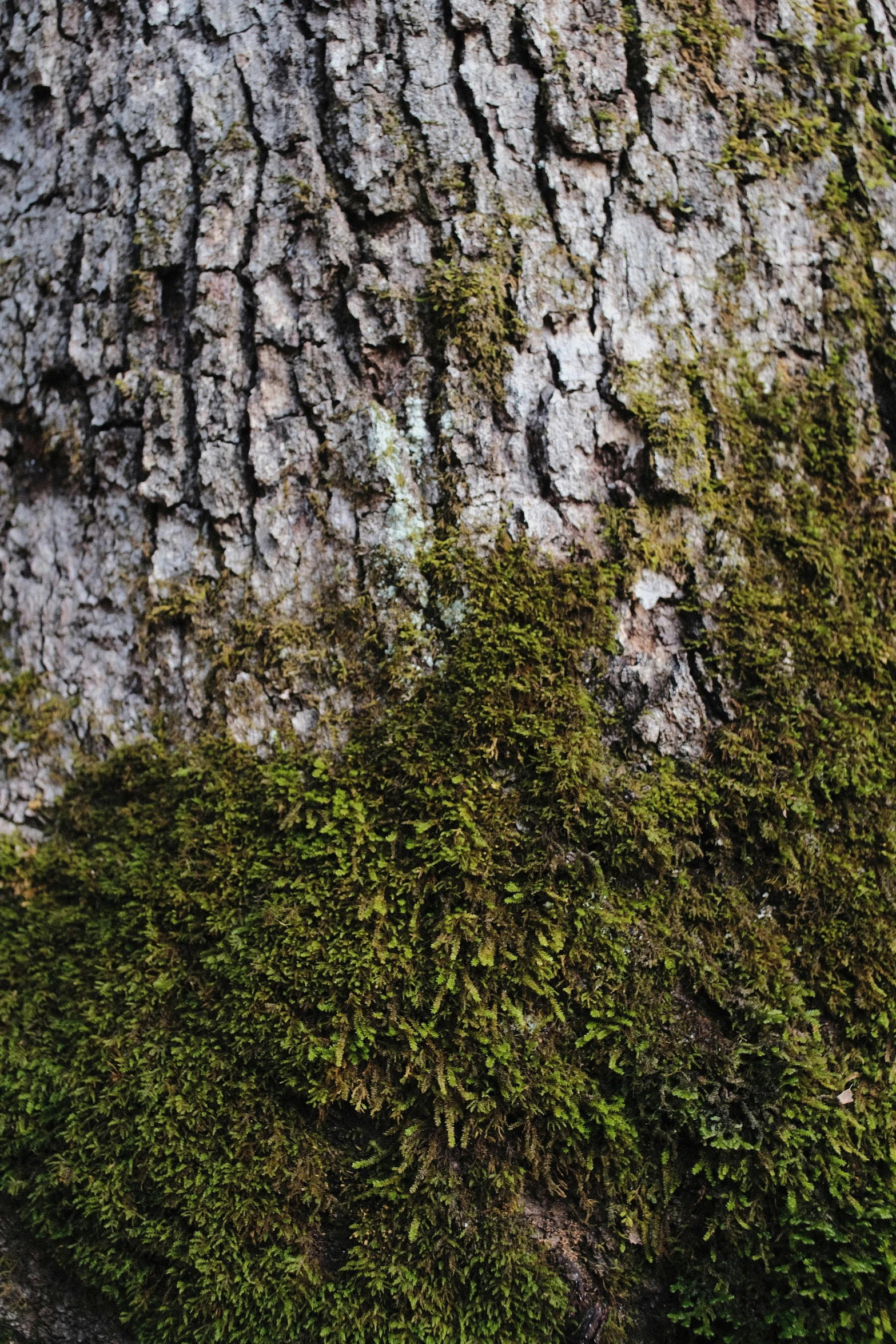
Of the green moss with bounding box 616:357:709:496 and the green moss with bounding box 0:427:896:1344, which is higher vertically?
the green moss with bounding box 616:357:709:496

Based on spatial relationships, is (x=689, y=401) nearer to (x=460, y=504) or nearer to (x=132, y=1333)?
(x=460, y=504)

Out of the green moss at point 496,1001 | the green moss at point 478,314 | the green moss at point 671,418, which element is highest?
the green moss at point 478,314

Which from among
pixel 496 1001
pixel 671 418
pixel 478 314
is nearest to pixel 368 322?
pixel 478 314

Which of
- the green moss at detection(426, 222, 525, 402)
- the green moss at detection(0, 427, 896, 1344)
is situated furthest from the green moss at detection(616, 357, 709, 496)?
the green moss at detection(426, 222, 525, 402)

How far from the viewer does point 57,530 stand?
222 centimetres

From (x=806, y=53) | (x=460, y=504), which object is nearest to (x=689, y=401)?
(x=460, y=504)

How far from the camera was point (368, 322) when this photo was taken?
6.50ft

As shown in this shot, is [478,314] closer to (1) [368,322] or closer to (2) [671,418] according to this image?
(1) [368,322]

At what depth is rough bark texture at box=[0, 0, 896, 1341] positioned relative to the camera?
195 centimetres

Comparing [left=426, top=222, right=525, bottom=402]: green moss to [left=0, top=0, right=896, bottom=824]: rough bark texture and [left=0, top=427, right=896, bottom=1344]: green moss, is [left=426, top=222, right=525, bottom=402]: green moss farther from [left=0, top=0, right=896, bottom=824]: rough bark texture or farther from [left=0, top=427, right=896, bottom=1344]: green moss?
[left=0, top=427, right=896, bottom=1344]: green moss

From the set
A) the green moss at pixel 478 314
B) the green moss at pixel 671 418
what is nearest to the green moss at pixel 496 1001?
the green moss at pixel 671 418

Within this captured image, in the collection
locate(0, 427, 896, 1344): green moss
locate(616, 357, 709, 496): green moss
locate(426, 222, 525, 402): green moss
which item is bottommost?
locate(0, 427, 896, 1344): green moss

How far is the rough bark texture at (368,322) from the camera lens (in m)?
1.95

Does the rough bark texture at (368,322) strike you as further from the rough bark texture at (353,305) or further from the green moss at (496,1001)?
the green moss at (496,1001)
